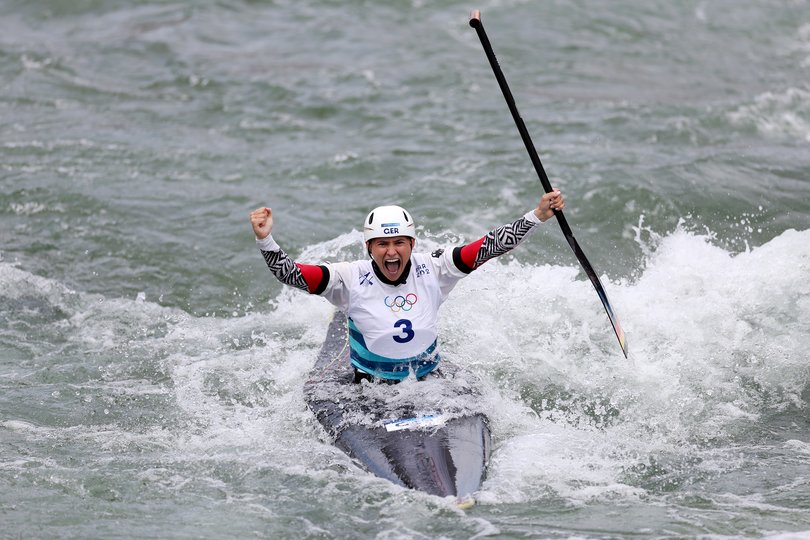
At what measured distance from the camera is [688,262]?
10.7m

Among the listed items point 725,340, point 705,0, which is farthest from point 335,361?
point 705,0

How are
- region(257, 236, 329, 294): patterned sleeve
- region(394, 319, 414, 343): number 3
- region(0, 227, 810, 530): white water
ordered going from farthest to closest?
region(394, 319, 414, 343): number 3
region(257, 236, 329, 294): patterned sleeve
region(0, 227, 810, 530): white water

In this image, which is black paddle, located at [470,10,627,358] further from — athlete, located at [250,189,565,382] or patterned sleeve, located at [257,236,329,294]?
patterned sleeve, located at [257,236,329,294]

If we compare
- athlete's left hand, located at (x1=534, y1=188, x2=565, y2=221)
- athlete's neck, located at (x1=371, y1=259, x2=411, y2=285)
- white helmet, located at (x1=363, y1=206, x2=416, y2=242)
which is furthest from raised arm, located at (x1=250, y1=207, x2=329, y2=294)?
athlete's left hand, located at (x1=534, y1=188, x2=565, y2=221)

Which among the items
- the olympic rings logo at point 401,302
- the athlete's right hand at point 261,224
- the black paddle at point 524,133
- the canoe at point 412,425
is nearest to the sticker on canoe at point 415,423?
the canoe at point 412,425

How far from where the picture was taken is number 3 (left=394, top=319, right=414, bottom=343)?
775 centimetres

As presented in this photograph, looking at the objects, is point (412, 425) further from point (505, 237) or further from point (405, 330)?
point (505, 237)

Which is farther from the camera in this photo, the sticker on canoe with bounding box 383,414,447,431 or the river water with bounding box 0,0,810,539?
the sticker on canoe with bounding box 383,414,447,431

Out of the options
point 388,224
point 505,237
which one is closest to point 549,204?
point 505,237

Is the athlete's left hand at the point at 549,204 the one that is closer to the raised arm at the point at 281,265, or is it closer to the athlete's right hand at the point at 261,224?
the raised arm at the point at 281,265

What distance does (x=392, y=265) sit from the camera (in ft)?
25.1

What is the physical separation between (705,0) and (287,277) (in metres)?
18.2

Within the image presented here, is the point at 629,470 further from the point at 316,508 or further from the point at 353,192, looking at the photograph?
the point at 353,192

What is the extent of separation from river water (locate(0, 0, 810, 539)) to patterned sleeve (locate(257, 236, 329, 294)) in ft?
3.47
